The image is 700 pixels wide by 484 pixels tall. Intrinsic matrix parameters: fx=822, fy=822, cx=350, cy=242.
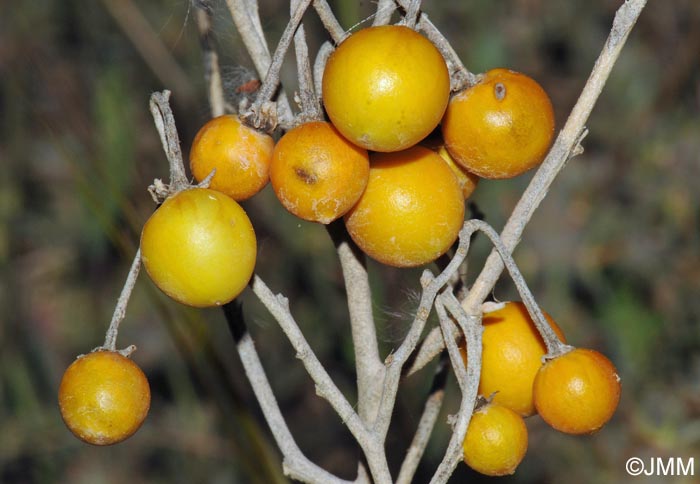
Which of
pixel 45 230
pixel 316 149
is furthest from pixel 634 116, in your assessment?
pixel 316 149

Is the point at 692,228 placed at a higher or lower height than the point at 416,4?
lower

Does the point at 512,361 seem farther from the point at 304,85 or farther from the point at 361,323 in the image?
the point at 304,85

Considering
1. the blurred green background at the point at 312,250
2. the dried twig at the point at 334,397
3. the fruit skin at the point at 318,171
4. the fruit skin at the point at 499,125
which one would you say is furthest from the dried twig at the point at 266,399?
the blurred green background at the point at 312,250

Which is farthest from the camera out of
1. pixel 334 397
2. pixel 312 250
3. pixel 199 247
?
pixel 312 250

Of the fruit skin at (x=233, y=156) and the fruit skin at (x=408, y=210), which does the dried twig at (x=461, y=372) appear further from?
the fruit skin at (x=233, y=156)

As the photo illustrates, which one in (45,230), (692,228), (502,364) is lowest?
(692,228)

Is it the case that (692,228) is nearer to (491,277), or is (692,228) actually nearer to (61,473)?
(491,277)

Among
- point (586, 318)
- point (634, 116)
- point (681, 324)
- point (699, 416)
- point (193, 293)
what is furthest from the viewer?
point (634, 116)

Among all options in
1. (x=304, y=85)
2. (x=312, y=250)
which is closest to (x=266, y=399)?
(x=304, y=85)
